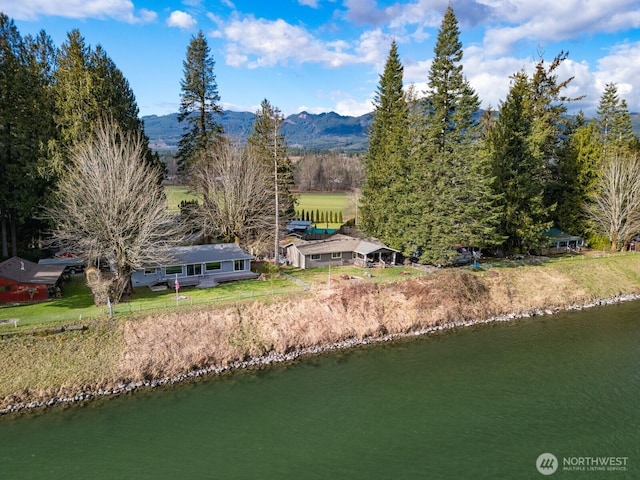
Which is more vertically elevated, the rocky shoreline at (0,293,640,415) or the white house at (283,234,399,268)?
the white house at (283,234,399,268)

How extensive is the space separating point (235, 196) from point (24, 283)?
63.0 feet

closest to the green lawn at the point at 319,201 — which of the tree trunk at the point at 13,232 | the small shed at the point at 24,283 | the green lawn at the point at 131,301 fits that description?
the tree trunk at the point at 13,232

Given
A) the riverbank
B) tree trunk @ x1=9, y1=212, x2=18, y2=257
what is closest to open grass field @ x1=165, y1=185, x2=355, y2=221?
tree trunk @ x1=9, y1=212, x2=18, y2=257

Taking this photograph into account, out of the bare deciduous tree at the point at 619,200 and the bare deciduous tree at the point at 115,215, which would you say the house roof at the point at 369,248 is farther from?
the bare deciduous tree at the point at 619,200

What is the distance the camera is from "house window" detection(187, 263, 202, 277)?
3359 centimetres

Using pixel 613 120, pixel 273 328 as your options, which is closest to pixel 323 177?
pixel 613 120

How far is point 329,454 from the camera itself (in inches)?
672

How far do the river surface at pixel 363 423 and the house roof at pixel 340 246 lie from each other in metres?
13.6

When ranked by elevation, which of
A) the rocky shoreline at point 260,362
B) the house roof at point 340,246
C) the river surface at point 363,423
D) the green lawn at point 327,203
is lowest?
the river surface at point 363,423

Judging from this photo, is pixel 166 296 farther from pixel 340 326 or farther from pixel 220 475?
pixel 220 475

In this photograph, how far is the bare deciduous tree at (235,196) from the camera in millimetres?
41156

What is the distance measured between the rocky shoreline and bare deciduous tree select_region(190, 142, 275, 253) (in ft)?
55.5

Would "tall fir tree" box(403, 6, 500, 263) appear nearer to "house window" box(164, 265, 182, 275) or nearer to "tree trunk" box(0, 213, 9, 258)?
"house window" box(164, 265, 182, 275)

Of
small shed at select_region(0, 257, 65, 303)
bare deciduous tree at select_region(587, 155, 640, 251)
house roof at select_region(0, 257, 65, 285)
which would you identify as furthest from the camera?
bare deciduous tree at select_region(587, 155, 640, 251)
